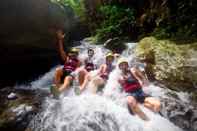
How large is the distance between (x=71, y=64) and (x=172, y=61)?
118 inches

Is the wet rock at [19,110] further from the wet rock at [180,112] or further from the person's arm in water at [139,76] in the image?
the wet rock at [180,112]

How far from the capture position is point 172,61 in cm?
803

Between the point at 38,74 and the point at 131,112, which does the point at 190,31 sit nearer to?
the point at 131,112

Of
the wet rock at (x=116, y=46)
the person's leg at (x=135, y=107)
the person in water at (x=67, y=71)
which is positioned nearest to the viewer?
the person's leg at (x=135, y=107)

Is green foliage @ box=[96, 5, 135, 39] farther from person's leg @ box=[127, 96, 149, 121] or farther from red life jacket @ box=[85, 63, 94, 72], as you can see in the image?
person's leg @ box=[127, 96, 149, 121]

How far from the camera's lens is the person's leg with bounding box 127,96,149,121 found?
5.57 meters

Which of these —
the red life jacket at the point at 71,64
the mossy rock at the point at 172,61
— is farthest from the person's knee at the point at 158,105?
the red life jacket at the point at 71,64

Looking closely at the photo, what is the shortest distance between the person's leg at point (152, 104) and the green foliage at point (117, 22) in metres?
8.29

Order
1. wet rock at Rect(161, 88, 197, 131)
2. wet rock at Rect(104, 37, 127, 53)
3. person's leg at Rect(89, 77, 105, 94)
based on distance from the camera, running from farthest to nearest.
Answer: wet rock at Rect(104, 37, 127, 53), person's leg at Rect(89, 77, 105, 94), wet rock at Rect(161, 88, 197, 131)

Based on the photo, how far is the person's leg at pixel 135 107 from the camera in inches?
219

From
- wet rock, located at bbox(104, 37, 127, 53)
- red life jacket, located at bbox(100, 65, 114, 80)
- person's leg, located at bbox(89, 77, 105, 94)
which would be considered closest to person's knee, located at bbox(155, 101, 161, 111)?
person's leg, located at bbox(89, 77, 105, 94)

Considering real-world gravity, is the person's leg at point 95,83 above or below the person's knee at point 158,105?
above

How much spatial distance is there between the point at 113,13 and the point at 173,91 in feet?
27.7

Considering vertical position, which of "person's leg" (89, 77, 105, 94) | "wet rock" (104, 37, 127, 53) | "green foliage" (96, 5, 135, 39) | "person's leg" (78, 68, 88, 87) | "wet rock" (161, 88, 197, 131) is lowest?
"wet rock" (161, 88, 197, 131)
